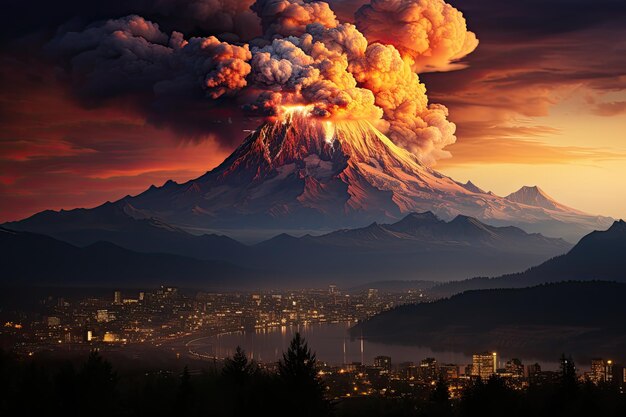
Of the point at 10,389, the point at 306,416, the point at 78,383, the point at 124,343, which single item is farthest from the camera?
the point at 124,343

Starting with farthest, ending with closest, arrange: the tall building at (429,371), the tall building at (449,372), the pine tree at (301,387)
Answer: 1. the tall building at (449,372)
2. the tall building at (429,371)
3. the pine tree at (301,387)

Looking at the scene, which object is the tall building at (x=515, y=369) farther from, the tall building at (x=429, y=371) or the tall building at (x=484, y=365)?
the tall building at (x=429, y=371)

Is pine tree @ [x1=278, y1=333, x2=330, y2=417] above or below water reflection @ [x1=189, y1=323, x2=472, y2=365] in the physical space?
below

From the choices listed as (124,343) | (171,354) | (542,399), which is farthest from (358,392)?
(124,343)

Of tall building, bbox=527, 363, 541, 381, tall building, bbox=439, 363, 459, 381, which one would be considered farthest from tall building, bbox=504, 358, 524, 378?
tall building, bbox=439, 363, 459, 381

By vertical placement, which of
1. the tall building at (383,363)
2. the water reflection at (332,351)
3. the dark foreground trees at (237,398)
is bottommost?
the dark foreground trees at (237,398)

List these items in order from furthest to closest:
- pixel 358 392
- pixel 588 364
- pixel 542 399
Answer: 1. pixel 588 364
2. pixel 358 392
3. pixel 542 399

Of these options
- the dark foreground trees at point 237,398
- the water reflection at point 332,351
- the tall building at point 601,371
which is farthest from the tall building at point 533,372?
the water reflection at point 332,351

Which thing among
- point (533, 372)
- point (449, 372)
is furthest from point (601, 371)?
point (449, 372)

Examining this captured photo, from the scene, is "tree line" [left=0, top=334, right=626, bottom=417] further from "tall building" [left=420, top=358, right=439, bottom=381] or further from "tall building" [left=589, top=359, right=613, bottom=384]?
"tall building" [left=589, top=359, right=613, bottom=384]

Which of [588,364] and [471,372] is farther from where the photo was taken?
[588,364]

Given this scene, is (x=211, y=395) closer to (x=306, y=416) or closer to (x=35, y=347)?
(x=306, y=416)
